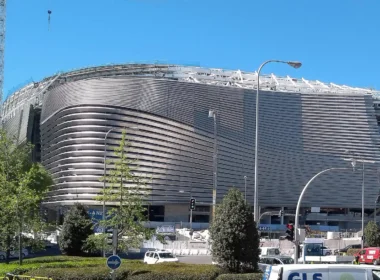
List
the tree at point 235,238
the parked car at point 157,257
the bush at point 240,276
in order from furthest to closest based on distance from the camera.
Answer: the parked car at point 157,257, the tree at point 235,238, the bush at point 240,276

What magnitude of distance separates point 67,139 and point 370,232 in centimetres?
7119

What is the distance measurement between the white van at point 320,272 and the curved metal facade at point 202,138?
8984cm

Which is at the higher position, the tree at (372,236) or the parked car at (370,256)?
the tree at (372,236)

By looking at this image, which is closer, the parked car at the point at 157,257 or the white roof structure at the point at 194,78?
the parked car at the point at 157,257

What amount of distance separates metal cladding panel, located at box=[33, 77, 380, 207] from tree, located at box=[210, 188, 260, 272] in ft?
254

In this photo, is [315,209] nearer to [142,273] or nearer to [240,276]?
[142,273]

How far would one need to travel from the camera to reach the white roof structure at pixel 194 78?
123938mm

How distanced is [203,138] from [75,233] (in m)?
69.5

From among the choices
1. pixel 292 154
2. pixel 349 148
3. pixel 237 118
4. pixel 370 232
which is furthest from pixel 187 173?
pixel 370 232

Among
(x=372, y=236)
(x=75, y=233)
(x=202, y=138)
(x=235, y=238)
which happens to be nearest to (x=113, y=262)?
(x=235, y=238)

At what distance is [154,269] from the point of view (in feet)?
91.4

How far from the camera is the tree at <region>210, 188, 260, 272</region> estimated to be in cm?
2744

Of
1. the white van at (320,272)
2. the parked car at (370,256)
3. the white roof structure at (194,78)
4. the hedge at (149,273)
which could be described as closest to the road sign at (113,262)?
the hedge at (149,273)

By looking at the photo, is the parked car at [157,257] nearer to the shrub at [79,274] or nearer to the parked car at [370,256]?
the shrub at [79,274]
